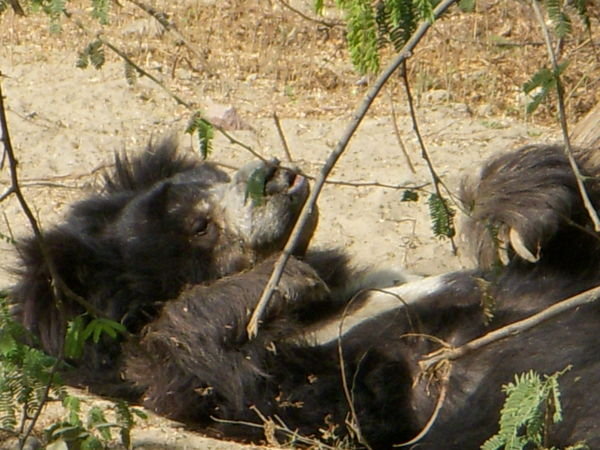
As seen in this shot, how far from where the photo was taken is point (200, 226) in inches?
185

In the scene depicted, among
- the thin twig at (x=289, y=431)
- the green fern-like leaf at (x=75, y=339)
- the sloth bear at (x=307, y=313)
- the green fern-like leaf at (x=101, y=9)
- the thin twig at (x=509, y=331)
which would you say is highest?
the green fern-like leaf at (x=101, y=9)

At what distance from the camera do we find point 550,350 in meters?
3.99

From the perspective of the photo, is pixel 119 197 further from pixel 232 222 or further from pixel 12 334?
pixel 12 334

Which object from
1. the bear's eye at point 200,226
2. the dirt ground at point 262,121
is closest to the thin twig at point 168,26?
the bear's eye at point 200,226

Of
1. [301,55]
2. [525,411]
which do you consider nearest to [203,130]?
[525,411]

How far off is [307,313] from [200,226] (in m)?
0.55

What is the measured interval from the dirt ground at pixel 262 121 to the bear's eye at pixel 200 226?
103 centimetres

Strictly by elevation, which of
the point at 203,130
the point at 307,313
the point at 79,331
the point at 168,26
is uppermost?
the point at 168,26

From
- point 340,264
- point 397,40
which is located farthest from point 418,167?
point 397,40

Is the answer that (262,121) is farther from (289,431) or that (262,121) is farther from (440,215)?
(440,215)

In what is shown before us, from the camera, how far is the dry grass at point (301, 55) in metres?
7.46

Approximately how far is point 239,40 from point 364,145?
174cm

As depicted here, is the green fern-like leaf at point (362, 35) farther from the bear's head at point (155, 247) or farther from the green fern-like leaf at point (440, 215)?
the bear's head at point (155, 247)

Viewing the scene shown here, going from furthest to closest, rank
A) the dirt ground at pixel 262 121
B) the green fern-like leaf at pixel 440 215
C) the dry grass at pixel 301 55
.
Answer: the dry grass at pixel 301 55
the dirt ground at pixel 262 121
the green fern-like leaf at pixel 440 215
